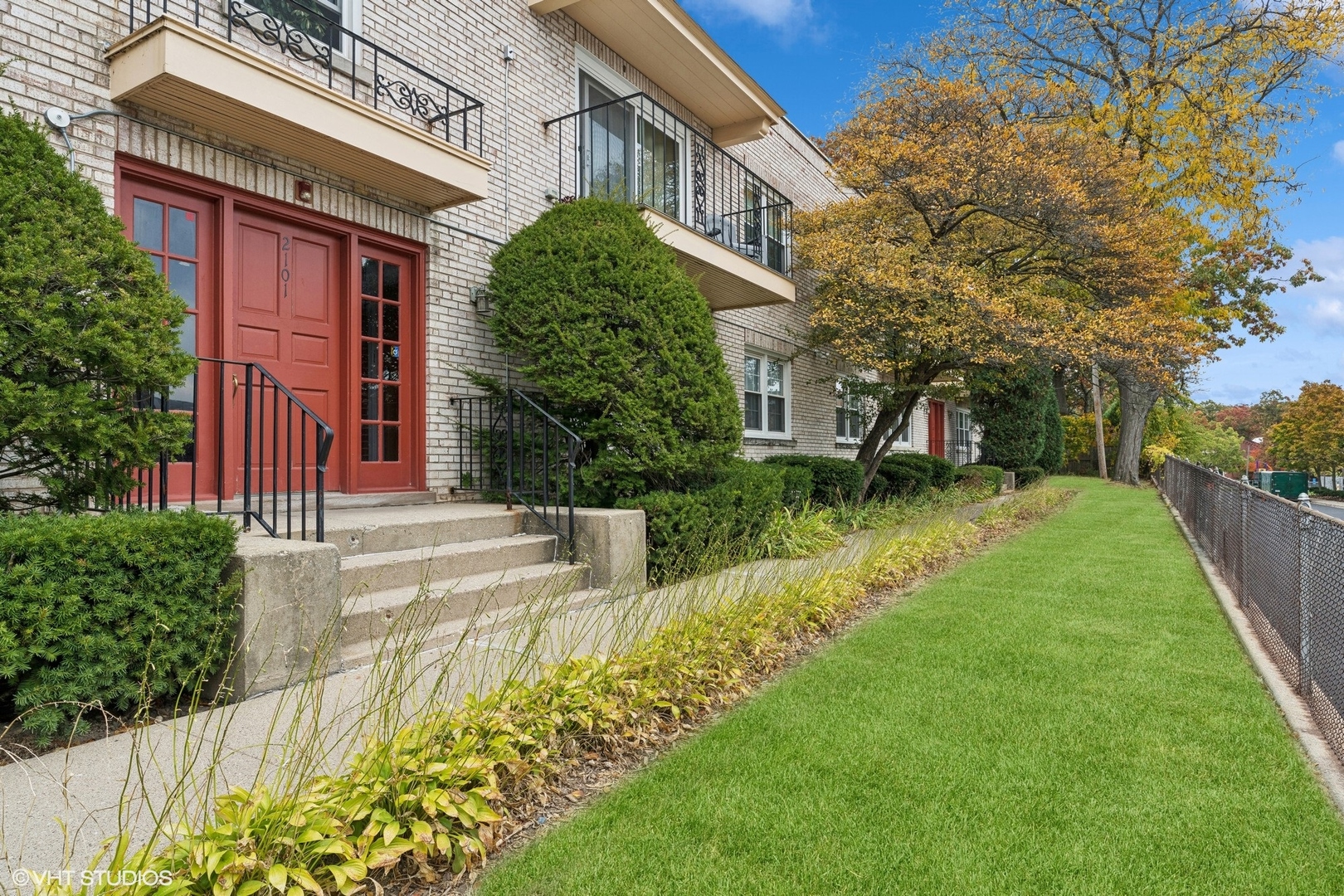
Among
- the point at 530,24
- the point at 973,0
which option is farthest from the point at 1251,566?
the point at 973,0

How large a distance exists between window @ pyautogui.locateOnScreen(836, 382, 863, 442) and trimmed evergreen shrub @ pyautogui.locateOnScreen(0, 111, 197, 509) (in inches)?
438

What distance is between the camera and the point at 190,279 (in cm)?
535

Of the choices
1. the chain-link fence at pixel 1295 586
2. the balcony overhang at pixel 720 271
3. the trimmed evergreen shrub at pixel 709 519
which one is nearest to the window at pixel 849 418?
the balcony overhang at pixel 720 271

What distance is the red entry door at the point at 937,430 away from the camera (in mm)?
22172

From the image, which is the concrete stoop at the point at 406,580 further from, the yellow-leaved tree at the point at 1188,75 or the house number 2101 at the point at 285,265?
the yellow-leaved tree at the point at 1188,75

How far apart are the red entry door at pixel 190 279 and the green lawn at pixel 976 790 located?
401 cm

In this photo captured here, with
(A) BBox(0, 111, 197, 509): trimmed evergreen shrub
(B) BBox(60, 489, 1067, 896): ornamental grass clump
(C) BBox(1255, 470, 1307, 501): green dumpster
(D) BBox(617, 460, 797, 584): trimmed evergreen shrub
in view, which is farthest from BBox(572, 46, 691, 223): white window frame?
(C) BBox(1255, 470, 1307, 501): green dumpster

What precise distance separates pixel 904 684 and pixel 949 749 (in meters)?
0.86

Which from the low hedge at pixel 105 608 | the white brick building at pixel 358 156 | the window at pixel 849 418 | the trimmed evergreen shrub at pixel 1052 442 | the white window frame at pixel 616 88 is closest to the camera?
the low hedge at pixel 105 608

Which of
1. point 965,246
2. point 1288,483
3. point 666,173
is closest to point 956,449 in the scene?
point 965,246

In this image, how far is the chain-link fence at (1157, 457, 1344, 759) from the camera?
364 cm

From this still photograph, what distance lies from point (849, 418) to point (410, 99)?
10856 millimetres

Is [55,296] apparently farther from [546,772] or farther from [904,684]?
[904,684]

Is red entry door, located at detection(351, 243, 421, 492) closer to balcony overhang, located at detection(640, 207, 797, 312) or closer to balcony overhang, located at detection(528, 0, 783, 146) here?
balcony overhang, located at detection(640, 207, 797, 312)
